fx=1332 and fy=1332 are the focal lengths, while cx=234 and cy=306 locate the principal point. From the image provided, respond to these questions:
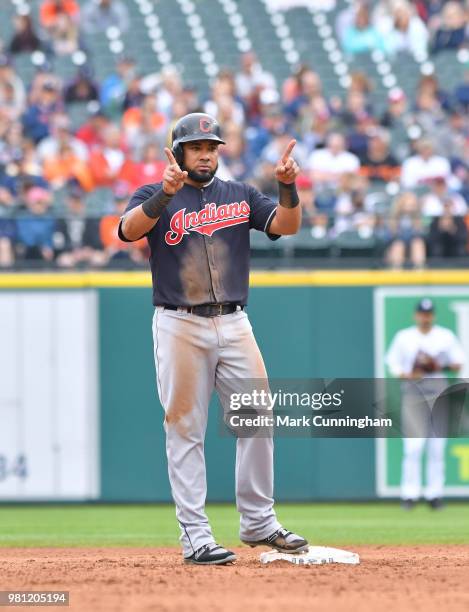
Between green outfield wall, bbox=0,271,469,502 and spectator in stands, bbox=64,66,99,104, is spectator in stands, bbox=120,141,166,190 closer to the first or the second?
green outfield wall, bbox=0,271,469,502

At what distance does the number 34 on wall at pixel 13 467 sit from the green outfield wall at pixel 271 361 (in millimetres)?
687

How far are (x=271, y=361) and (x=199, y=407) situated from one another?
588cm

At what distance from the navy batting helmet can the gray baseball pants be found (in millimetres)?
821

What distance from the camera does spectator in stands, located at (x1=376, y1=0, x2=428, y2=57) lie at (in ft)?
55.2

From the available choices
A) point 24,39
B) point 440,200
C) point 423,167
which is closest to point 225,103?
point 423,167

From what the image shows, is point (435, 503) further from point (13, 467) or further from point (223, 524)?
point (13, 467)

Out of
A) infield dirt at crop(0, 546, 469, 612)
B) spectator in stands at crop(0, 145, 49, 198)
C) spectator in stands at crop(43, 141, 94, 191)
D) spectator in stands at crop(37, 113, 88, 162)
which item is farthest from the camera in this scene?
spectator in stands at crop(37, 113, 88, 162)

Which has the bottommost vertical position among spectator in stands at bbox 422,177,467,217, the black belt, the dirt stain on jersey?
the black belt

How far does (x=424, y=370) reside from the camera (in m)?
11.5

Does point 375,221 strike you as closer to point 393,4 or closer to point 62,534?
point 62,534

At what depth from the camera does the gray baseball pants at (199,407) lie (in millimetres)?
6348

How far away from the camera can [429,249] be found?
12.2 meters

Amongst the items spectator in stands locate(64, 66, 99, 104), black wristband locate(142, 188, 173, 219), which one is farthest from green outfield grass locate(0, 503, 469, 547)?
spectator in stands locate(64, 66, 99, 104)

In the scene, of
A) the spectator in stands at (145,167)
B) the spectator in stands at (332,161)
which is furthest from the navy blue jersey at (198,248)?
the spectator in stands at (332,161)
